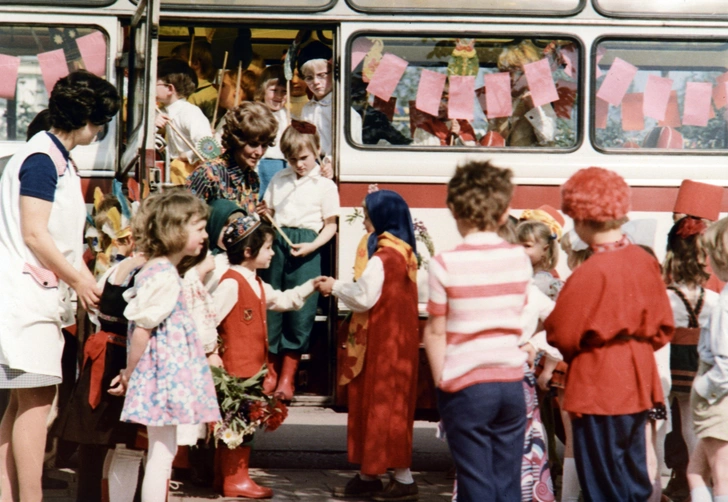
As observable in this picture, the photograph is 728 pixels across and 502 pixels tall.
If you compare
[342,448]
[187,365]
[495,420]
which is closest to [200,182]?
[187,365]

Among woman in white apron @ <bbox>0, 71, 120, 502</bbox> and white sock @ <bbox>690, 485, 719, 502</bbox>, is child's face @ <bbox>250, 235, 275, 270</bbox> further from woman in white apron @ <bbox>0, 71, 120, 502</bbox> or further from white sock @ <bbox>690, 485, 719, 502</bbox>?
white sock @ <bbox>690, 485, 719, 502</bbox>

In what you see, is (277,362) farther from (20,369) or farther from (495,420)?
(495,420)

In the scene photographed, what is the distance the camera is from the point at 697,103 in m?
7.05

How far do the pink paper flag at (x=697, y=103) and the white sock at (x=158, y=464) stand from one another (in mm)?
3920

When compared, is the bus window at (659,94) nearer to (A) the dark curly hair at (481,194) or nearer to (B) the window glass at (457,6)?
(B) the window glass at (457,6)

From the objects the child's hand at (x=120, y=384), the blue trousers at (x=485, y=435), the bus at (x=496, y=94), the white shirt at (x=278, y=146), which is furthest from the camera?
the white shirt at (x=278, y=146)

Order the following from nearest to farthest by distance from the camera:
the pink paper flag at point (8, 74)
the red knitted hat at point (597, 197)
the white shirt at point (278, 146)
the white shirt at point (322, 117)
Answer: the red knitted hat at point (597, 197) < the pink paper flag at point (8, 74) < the white shirt at point (322, 117) < the white shirt at point (278, 146)

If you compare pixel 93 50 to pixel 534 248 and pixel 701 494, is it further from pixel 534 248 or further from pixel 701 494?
pixel 701 494

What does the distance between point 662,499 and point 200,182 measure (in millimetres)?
3262

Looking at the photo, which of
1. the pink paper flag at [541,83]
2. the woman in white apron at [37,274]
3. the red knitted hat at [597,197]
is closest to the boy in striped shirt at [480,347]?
the red knitted hat at [597,197]

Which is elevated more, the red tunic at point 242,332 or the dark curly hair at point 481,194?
the dark curly hair at point 481,194

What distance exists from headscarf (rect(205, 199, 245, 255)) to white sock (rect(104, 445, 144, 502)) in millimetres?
1553

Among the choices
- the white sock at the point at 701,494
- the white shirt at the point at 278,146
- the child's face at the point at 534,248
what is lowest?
the white sock at the point at 701,494

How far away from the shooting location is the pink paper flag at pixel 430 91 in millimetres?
6977
